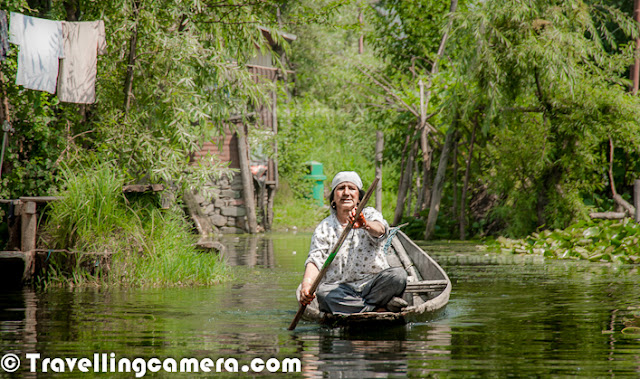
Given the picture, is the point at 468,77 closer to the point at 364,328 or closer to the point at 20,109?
the point at 20,109

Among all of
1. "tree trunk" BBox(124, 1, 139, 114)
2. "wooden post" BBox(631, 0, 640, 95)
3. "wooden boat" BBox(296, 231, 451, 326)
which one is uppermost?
"wooden post" BBox(631, 0, 640, 95)

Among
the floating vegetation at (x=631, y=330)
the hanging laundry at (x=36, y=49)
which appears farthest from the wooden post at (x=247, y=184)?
the floating vegetation at (x=631, y=330)

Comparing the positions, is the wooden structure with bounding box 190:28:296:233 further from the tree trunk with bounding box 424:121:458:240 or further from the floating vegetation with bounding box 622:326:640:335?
the floating vegetation with bounding box 622:326:640:335

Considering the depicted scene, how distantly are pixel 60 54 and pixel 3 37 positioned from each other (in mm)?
748

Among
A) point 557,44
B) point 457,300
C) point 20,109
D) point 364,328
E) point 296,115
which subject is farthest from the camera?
point 296,115

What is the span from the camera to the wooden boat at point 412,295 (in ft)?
21.5

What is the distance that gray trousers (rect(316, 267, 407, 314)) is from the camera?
6805 mm

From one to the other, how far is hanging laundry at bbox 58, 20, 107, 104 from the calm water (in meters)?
2.51

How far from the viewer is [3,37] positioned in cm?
1000

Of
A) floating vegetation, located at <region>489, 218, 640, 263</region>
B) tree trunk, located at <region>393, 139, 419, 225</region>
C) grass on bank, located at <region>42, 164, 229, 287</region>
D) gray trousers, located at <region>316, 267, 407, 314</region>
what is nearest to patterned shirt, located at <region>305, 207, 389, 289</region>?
gray trousers, located at <region>316, 267, 407, 314</region>

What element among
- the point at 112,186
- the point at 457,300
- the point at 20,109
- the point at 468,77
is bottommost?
the point at 457,300

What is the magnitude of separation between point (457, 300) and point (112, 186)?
410cm

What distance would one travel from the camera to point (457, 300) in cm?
894

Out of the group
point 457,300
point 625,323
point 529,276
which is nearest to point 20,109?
point 457,300
